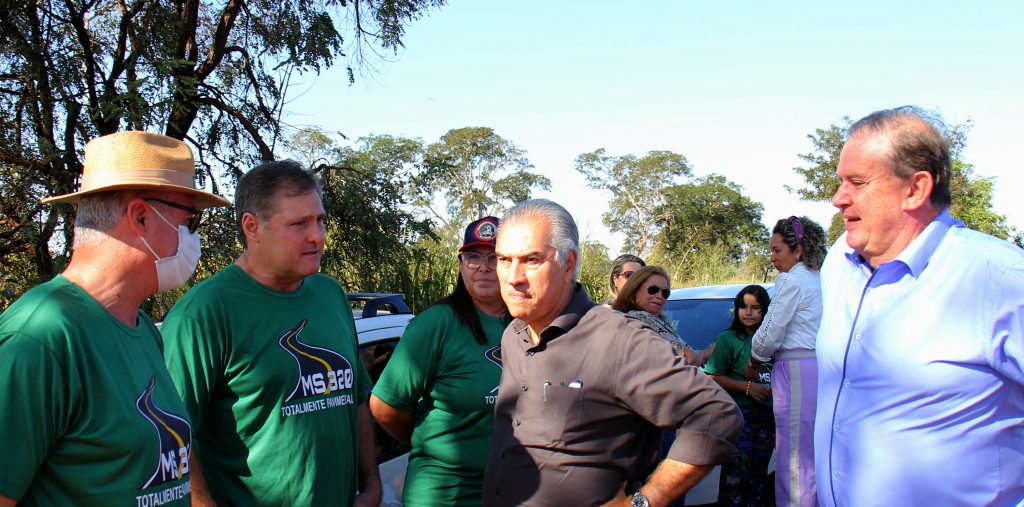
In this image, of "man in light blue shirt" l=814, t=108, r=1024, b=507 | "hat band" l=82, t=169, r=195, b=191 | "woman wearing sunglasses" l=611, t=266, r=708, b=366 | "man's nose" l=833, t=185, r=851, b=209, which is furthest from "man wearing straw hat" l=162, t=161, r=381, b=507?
"woman wearing sunglasses" l=611, t=266, r=708, b=366

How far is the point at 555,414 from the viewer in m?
2.23

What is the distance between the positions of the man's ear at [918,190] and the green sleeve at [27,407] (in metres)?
2.26

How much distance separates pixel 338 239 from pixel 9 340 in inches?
320

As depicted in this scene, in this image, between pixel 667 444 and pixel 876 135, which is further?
pixel 667 444

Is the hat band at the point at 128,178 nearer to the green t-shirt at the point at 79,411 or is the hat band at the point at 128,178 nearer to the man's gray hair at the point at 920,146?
the green t-shirt at the point at 79,411

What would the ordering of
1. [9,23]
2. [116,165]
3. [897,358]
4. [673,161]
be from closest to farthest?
[116,165] → [897,358] → [9,23] → [673,161]

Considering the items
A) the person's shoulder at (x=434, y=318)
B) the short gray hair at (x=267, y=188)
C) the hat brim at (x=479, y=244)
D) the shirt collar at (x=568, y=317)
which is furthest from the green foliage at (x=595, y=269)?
the shirt collar at (x=568, y=317)

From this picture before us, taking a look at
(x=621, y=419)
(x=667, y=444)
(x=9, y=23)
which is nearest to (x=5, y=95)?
Answer: (x=9, y=23)

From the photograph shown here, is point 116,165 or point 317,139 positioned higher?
point 317,139

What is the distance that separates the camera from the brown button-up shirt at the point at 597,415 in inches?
82.4

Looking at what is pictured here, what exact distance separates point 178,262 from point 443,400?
49.4 inches

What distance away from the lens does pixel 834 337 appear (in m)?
2.45

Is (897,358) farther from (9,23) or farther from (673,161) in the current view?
(673,161)

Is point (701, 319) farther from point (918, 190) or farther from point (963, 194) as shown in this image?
point (963, 194)
